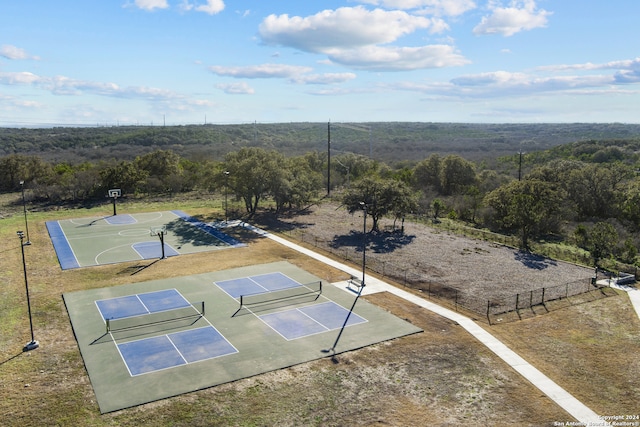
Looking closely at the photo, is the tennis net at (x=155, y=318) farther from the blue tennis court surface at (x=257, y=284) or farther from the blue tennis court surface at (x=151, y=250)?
the blue tennis court surface at (x=151, y=250)

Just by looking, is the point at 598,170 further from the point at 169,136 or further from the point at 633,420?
the point at 169,136

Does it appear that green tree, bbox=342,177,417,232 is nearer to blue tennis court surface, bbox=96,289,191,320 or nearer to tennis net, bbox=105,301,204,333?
blue tennis court surface, bbox=96,289,191,320

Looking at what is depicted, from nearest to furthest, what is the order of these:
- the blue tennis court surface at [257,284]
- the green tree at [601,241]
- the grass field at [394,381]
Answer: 1. the grass field at [394,381]
2. the blue tennis court surface at [257,284]
3. the green tree at [601,241]

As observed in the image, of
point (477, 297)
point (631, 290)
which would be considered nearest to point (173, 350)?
point (477, 297)

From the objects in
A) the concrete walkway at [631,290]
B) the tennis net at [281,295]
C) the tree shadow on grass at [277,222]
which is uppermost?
the tree shadow on grass at [277,222]

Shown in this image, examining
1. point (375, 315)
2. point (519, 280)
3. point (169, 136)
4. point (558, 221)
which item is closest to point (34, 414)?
point (375, 315)

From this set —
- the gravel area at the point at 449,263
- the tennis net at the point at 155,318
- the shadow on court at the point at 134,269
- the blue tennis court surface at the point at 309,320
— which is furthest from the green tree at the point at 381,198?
the tennis net at the point at 155,318

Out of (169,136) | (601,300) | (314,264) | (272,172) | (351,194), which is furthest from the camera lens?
(169,136)
